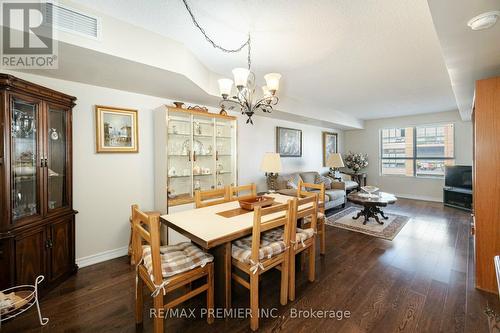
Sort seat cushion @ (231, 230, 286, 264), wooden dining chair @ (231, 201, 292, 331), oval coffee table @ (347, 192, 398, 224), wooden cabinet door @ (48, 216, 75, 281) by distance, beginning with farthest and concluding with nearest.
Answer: oval coffee table @ (347, 192, 398, 224) < wooden cabinet door @ (48, 216, 75, 281) < seat cushion @ (231, 230, 286, 264) < wooden dining chair @ (231, 201, 292, 331)

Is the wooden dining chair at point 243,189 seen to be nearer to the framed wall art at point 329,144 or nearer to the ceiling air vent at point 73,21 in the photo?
the ceiling air vent at point 73,21

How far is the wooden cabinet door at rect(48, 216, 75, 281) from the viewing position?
83.9 inches

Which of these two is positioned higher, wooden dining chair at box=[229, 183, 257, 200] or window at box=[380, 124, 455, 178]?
window at box=[380, 124, 455, 178]

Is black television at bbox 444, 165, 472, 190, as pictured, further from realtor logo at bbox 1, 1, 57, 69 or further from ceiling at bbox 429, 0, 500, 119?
realtor logo at bbox 1, 1, 57, 69

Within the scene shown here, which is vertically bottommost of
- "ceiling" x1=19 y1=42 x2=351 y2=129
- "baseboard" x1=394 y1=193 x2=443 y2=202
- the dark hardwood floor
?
the dark hardwood floor

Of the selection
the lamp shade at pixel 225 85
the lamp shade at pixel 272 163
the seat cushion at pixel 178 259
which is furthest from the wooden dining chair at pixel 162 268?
the lamp shade at pixel 272 163

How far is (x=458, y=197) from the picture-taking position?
498cm

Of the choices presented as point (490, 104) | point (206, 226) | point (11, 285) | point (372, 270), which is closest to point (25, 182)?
point (11, 285)

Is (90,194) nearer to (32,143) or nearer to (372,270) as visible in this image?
(32,143)

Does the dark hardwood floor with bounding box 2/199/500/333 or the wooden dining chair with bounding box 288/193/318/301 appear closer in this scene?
the dark hardwood floor with bounding box 2/199/500/333

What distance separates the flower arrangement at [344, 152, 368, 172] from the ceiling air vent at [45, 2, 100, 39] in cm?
671

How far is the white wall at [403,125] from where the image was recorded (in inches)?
214

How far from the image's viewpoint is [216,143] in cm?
351

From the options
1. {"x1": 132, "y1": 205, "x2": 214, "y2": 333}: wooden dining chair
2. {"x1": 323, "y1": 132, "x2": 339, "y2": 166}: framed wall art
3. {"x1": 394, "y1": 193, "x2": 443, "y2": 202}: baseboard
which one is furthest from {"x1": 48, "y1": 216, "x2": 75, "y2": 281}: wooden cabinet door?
{"x1": 394, "y1": 193, "x2": 443, "y2": 202}: baseboard
